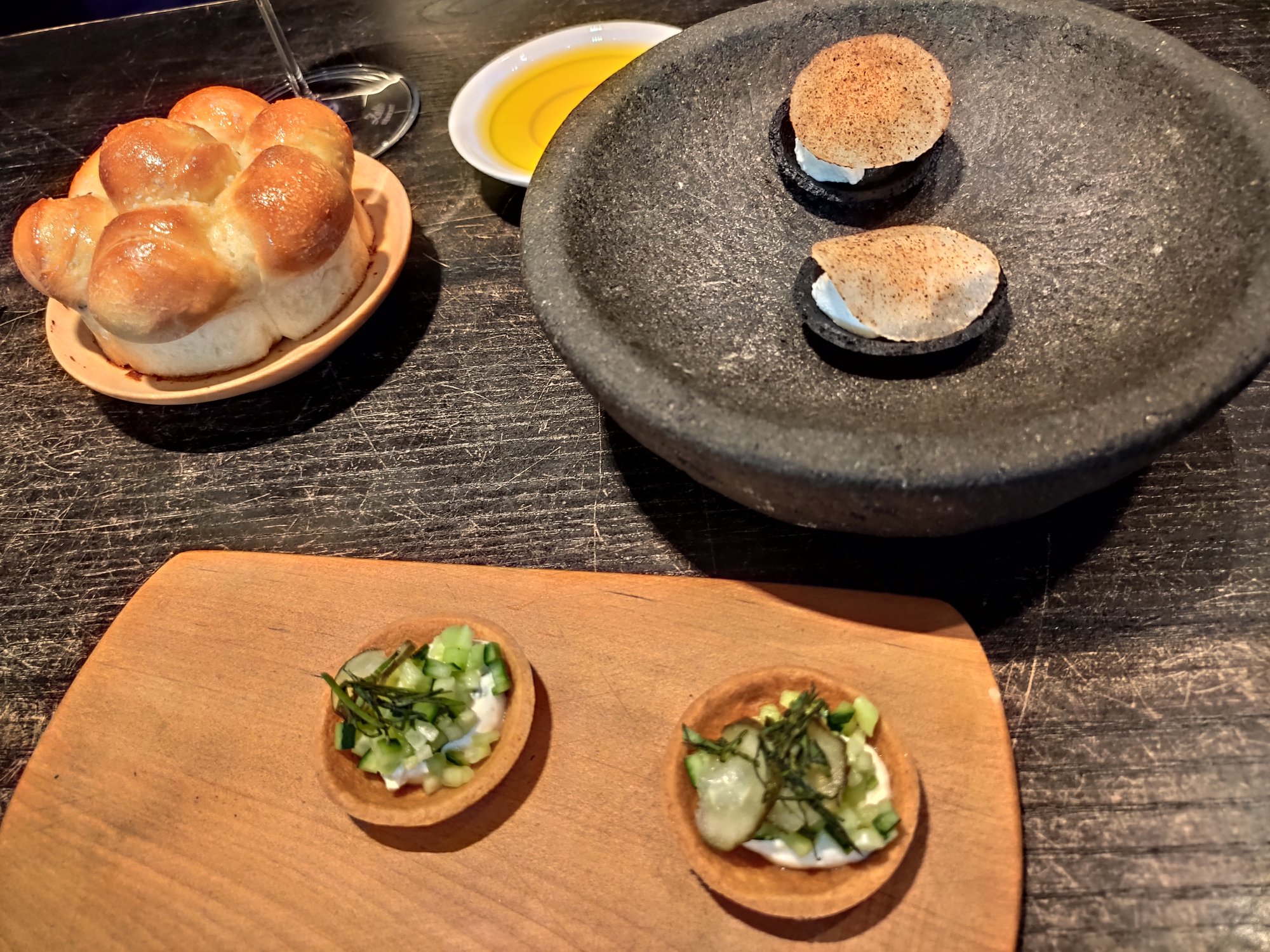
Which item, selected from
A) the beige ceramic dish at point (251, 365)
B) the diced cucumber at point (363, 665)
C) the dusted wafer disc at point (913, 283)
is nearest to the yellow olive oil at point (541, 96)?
the beige ceramic dish at point (251, 365)

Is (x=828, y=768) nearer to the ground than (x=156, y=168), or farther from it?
nearer to the ground

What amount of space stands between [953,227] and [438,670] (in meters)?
1.11

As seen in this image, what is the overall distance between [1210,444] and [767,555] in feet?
2.26

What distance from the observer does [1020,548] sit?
1.17 m

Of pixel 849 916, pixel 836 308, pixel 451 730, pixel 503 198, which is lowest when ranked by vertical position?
pixel 849 916

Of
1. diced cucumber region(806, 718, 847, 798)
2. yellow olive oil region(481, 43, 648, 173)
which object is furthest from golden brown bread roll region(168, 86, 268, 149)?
diced cucumber region(806, 718, 847, 798)

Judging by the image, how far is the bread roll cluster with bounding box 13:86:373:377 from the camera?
1306 mm

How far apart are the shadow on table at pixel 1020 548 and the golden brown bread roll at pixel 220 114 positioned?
43.7 inches

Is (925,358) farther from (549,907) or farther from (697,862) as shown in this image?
(549,907)

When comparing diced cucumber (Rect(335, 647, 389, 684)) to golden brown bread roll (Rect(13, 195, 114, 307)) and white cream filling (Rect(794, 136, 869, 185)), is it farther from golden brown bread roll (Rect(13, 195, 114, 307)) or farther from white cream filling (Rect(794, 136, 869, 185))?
white cream filling (Rect(794, 136, 869, 185))

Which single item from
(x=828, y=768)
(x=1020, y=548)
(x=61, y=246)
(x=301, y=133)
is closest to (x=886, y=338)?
(x=1020, y=548)

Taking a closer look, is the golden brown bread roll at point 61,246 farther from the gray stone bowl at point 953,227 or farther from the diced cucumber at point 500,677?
the diced cucumber at point 500,677

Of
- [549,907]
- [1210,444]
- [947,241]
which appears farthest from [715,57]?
[549,907]

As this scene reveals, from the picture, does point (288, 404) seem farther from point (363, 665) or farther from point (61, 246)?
point (363, 665)
